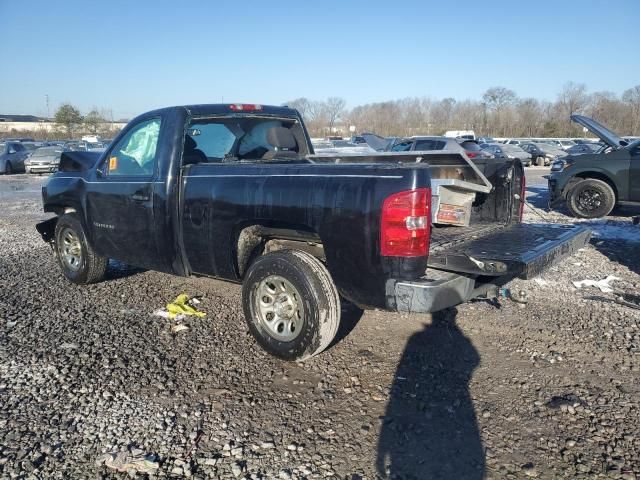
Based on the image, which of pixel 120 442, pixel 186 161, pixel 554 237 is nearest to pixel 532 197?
pixel 554 237

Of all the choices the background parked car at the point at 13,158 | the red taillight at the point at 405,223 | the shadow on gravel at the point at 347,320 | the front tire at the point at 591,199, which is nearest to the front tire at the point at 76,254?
the shadow on gravel at the point at 347,320

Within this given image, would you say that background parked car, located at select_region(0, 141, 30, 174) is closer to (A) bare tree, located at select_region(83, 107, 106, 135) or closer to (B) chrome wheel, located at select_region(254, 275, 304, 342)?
(B) chrome wheel, located at select_region(254, 275, 304, 342)

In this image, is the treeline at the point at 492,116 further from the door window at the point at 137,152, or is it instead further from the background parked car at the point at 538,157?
the door window at the point at 137,152

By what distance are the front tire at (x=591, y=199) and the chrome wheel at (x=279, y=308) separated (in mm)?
8841

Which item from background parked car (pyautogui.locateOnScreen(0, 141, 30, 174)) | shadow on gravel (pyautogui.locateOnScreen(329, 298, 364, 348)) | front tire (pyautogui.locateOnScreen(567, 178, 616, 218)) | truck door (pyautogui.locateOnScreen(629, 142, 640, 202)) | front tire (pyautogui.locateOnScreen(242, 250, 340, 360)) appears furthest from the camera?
background parked car (pyautogui.locateOnScreen(0, 141, 30, 174))

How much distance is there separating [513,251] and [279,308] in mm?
1797

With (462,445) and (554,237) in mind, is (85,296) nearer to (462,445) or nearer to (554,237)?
(462,445)

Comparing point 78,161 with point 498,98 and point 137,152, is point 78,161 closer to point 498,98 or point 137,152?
point 137,152

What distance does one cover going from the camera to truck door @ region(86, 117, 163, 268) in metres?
4.70

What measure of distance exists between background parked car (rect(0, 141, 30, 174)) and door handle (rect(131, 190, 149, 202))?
2652 cm

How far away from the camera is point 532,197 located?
1484 cm

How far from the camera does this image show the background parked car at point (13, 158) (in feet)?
87.5

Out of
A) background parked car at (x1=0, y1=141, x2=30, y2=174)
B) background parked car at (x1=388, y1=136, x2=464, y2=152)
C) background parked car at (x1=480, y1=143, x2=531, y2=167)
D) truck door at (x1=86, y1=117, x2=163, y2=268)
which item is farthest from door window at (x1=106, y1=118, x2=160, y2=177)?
background parked car at (x1=0, y1=141, x2=30, y2=174)

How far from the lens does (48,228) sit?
6.42 meters
